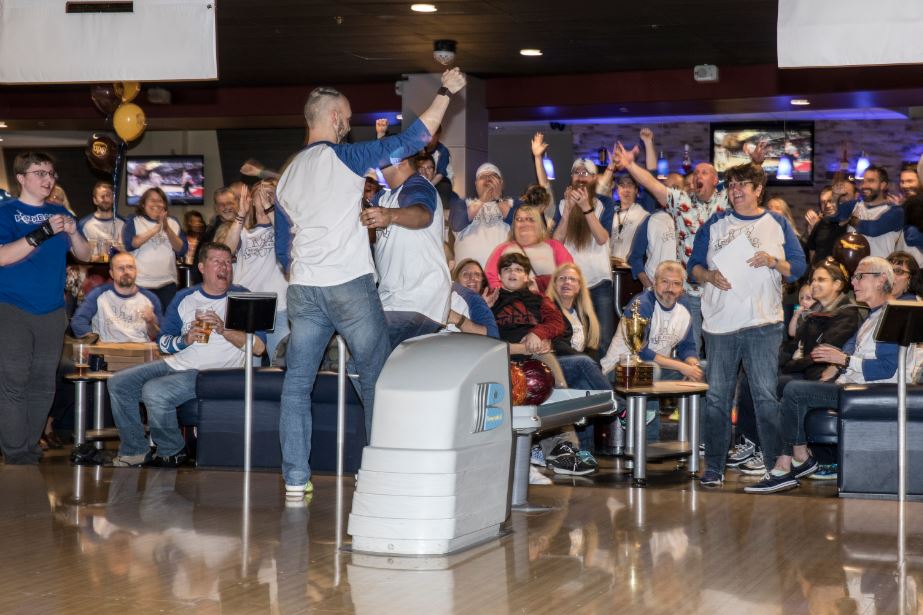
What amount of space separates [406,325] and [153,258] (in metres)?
4.29

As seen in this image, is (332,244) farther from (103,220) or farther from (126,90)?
(126,90)

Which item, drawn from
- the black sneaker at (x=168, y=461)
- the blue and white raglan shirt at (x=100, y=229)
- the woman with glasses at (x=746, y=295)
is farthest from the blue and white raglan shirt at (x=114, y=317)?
the woman with glasses at (x=746, y=295)

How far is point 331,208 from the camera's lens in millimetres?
4547

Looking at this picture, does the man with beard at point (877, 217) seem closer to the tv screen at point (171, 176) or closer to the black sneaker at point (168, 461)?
the black sneaker at point (168, 461)

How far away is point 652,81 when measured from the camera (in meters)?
11.8

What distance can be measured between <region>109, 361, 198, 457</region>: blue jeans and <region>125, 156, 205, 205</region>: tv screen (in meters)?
10.6

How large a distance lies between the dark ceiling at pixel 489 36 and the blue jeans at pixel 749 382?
11.6 feet

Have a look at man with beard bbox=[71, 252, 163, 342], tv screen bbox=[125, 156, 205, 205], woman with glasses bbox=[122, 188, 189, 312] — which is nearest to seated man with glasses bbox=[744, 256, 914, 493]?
man with beard bbox=[71, 252, 163, 342]

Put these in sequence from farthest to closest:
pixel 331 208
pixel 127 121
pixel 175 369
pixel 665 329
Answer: pixel 127 121 → pixel 665 329 → pixel 175 369 → pixel 331 208

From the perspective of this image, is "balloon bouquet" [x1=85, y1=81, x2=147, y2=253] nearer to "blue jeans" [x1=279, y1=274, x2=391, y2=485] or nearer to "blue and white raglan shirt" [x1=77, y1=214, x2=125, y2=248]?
"blue and white raglan shirt" [x1=77, y1=214, x2=125, y2=248]

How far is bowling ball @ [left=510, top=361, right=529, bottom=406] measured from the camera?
4.41m

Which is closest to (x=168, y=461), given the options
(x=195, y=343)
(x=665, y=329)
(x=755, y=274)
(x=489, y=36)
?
(x=195, y=343)

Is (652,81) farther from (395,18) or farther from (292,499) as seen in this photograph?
(292,499)

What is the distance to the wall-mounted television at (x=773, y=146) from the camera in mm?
15664
